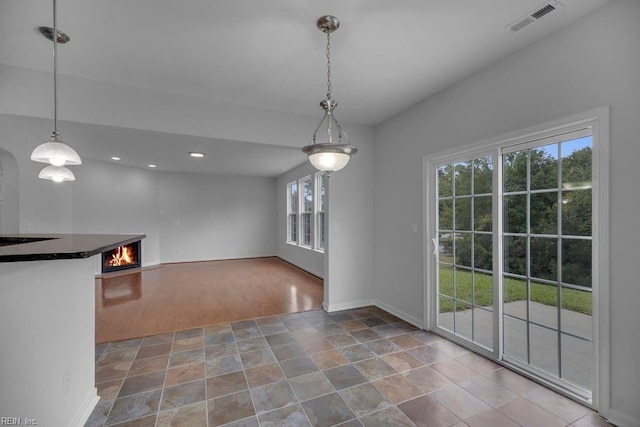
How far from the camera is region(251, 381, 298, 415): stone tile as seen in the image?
76.8 inches

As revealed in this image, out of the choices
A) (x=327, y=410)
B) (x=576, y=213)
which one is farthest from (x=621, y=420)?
(x=327, y=410)

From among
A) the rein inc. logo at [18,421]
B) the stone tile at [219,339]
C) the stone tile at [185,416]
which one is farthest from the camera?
the stone tile at [219,339]

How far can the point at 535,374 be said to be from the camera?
7.38 feet

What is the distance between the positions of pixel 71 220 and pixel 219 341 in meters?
5.02

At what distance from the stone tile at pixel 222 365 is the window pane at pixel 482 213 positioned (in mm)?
2637

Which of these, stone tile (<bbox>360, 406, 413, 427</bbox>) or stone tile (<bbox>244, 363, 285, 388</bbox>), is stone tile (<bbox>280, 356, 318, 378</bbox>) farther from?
stone tile (<bbox>360, 406, 413, 427</bbox>)

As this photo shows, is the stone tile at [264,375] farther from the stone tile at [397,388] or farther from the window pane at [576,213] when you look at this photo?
the window pane at [576,213]

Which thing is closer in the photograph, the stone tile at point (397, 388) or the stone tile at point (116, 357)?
the stone tile at point (397, 388)

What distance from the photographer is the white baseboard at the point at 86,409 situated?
1.72 meters

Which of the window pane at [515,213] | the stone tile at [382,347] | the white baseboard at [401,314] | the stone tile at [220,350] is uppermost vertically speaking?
the window pane at [515,213]

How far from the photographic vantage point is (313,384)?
2.20 m

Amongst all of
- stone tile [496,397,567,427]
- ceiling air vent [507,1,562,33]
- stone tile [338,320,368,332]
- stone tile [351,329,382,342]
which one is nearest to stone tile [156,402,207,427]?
stone tile [351,329,382,342]

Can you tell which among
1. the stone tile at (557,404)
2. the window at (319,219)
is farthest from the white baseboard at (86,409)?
the window at (319,219)

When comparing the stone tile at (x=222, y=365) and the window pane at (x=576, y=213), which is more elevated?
the window pane at (x=576, y=213)
